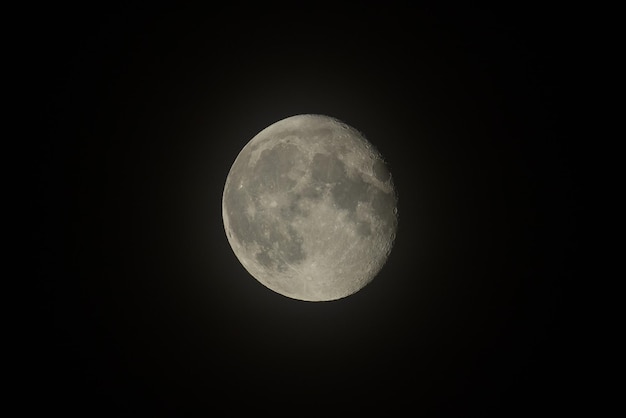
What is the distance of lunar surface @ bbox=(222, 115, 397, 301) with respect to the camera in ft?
7.47

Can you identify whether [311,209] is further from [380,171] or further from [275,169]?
[380,171]

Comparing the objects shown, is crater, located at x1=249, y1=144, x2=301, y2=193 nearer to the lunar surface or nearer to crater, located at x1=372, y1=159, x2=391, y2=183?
the lunar surface

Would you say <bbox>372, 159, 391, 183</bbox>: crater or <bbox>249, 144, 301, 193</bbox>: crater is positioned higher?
<bbox>372, 159, 391, 183</bbox>: crater

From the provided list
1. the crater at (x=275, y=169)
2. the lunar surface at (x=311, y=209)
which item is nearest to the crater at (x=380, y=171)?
the lunar surface at (x=311, y=209)

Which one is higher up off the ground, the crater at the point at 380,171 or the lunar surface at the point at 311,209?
the crater at the point at 380,171

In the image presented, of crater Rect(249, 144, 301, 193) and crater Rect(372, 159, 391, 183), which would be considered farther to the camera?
crater Rect(372, 159, 391, 183)

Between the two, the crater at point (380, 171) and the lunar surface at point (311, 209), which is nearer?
the lunar surface at point (311, 209)

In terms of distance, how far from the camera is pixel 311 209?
2256mm

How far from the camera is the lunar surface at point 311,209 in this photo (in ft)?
7.47

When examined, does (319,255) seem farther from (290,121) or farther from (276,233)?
(290,121)

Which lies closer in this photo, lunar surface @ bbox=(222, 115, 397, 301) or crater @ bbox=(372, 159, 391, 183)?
lunar surface @ bbox=(222, 115, 397, 301)

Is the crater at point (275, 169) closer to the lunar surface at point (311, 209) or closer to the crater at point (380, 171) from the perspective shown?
the lunar surface at point (311, 209)

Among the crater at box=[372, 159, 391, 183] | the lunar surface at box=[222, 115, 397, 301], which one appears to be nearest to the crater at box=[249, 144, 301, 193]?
the lunar surface at box=[222, 115, 397, 301]

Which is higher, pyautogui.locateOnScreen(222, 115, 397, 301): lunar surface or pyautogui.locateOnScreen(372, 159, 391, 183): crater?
pyautogui.locateOnScreen(372, 159, 391, 183): crater
